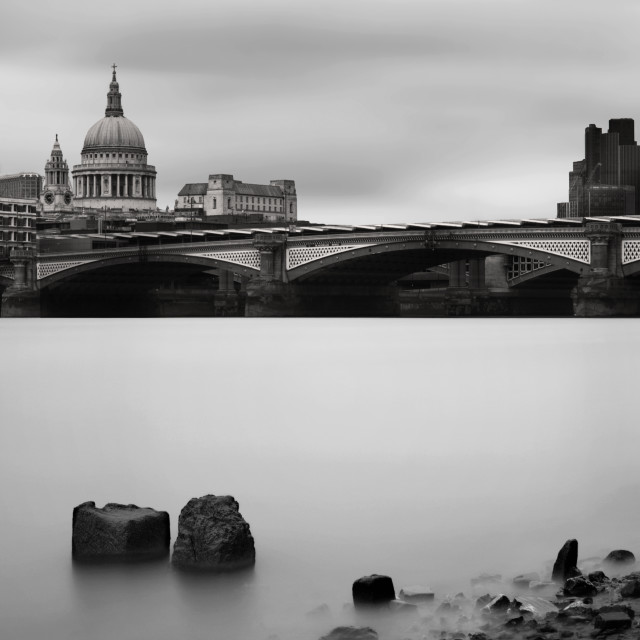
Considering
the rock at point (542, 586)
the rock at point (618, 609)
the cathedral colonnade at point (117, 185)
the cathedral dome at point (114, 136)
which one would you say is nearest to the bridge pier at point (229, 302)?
the rock at point (542, 586)

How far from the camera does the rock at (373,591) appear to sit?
686 cm

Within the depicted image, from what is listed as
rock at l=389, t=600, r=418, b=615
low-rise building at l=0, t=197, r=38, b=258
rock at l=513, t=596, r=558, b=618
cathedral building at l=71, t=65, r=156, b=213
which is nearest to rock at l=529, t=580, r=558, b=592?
rock at l=513, t=596, r=558, b=618

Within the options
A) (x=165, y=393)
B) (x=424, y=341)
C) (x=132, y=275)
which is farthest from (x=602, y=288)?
(x=165, y=393)

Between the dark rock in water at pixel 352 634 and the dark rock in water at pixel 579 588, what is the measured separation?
1.21 m

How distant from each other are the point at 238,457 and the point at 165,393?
7467mm

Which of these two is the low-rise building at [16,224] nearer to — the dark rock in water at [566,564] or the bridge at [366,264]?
the bridge at [366,264]

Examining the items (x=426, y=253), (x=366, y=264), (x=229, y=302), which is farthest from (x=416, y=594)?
(x=229, y=302)

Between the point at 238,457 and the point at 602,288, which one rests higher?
the point at 602,288

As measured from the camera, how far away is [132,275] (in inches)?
3775

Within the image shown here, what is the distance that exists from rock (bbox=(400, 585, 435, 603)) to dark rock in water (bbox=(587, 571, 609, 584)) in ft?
2.91

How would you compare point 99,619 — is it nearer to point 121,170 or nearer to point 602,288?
point 602,288

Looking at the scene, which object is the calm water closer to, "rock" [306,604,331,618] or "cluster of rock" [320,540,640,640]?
"rock" [306,604,331,618]

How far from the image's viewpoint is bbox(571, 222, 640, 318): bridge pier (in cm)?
6831

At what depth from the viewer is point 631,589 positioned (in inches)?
270
